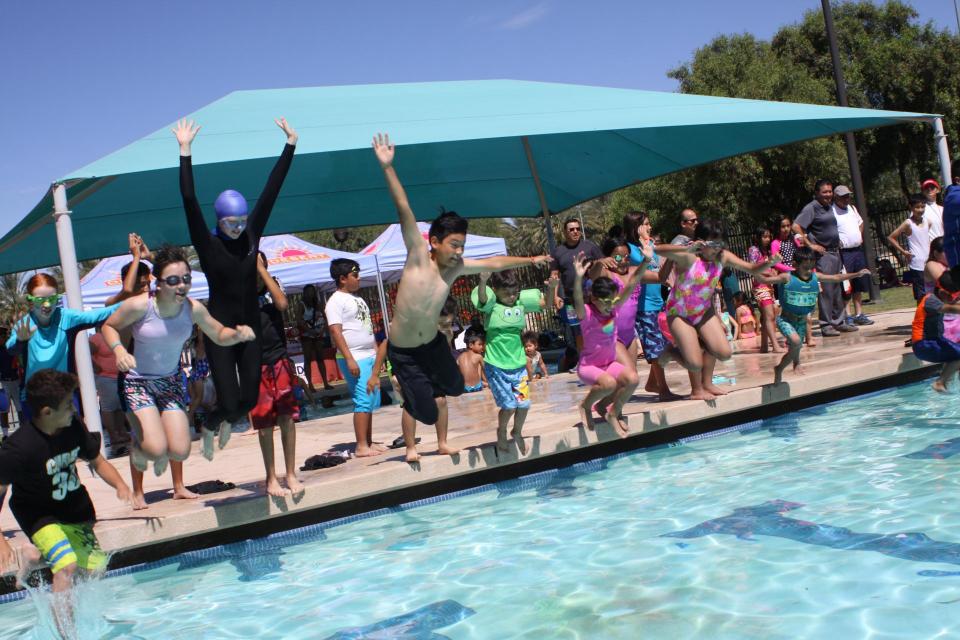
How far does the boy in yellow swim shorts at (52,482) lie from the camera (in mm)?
4426

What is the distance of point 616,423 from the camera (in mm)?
7078

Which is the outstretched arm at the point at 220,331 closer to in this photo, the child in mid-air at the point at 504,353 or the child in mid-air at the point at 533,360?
the child in mid-air at the point at 504,353

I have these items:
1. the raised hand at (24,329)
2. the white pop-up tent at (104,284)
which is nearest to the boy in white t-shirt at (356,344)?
the raised hand at (24,329)

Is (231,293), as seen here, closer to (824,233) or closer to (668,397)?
(668,397)

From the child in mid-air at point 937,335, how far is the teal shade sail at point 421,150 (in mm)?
2285

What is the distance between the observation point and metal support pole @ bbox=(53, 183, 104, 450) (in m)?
6.50

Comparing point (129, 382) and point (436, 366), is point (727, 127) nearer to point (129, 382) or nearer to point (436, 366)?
point (436, 366)

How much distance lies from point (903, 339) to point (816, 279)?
→ 78.2 inches

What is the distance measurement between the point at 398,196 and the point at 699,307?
3.29m

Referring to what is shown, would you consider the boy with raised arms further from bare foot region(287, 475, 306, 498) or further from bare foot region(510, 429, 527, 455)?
bare foot region(287, 475, 306, 498)

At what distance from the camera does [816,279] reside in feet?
27.7

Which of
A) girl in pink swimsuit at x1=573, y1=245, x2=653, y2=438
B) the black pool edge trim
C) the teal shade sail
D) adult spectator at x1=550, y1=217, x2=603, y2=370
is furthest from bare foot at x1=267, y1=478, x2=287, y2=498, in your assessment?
adult spectator at x1=550, y1=217, x2=603, y2=370

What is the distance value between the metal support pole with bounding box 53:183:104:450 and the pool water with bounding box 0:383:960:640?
1.38m

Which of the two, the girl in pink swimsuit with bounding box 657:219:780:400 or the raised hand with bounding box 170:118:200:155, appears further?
the girl in pink swimsuit with bounding box 657:219:780:400
